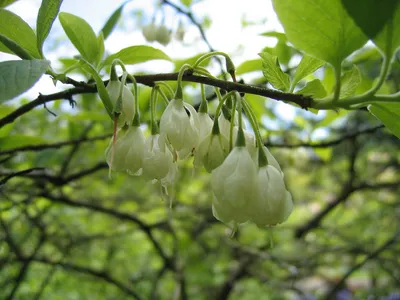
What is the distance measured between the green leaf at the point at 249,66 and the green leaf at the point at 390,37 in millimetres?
512

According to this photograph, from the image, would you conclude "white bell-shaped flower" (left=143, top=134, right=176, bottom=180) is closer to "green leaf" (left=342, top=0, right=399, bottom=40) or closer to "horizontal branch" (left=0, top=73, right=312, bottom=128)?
"horizontal branch" (left=0, top=73, right=312, bottom=128)

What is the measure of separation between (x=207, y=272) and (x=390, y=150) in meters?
1.56

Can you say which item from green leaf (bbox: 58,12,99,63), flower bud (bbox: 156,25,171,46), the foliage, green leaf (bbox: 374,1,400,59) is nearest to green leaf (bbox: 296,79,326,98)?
the foliage

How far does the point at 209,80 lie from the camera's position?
0.63m

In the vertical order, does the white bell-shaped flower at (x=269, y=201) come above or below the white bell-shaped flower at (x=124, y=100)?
below

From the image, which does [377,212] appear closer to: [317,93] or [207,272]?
[207,272]

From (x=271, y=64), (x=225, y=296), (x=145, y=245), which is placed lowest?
(x=145, y=245)

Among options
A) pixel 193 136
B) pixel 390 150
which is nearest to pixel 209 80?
pixel 193 136

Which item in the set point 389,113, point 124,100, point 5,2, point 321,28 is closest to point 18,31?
point 5,2

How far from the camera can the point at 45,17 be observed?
1.95ft

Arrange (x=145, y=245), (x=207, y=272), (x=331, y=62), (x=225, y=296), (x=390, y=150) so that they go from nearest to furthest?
(x=331, y=62), (x=225, y=296), (x=207, y=272), (x=390, y=150), (x=145, y=245)

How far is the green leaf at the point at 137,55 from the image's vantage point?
748mm

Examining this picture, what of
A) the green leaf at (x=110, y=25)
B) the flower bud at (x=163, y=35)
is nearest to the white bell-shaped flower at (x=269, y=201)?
the green leaf at (x=110, y=25)

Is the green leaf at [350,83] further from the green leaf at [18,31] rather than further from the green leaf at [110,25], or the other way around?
the green leaf at [110,25]
